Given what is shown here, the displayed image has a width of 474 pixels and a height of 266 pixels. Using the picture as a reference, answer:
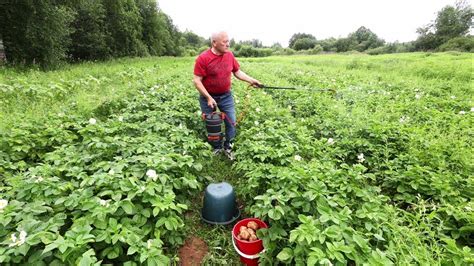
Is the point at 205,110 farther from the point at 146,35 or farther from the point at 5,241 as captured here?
the point at 146,35

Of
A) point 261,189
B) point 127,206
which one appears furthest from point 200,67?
point 127,206

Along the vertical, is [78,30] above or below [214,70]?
above

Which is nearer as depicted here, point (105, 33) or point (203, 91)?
point (203, 91)

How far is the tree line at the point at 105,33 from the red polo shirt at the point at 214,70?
10.9 m

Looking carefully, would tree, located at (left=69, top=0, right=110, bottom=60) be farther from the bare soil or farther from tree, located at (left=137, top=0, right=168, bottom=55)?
the bare soil

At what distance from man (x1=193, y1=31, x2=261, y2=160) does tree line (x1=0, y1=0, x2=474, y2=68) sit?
10.9 metres

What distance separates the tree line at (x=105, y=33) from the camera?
38.7 feet

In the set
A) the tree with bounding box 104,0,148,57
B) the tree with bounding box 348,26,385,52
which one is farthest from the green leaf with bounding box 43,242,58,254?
the tree with bounding box 348,26,385,52

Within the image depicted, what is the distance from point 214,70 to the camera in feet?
13.8

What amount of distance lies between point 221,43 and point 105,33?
2601 cm

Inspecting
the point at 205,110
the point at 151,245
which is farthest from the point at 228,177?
the point at 151,245

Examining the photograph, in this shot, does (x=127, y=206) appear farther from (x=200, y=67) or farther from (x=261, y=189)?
(x=200, y=67)

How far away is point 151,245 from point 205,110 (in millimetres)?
2868

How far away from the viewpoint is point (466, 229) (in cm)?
232
